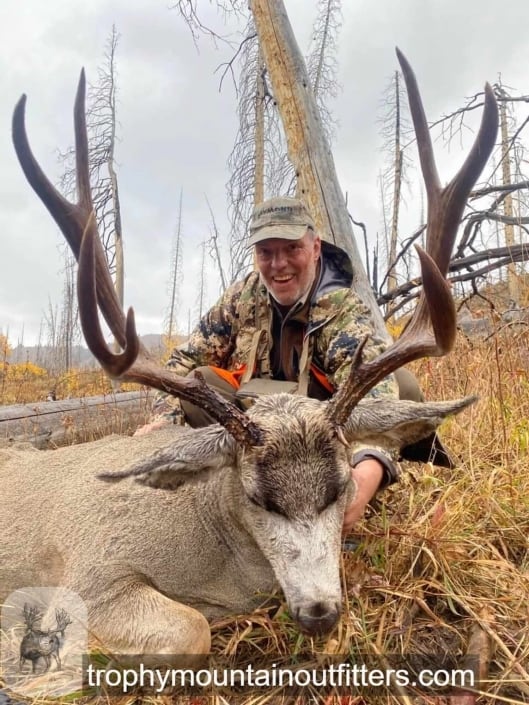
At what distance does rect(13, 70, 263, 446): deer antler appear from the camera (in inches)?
101

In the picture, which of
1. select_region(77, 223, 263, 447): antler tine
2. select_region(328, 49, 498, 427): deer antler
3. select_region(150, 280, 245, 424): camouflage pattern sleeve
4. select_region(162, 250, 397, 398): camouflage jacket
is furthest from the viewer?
select_region(150, 280, 245, 424): camouflage pattern sleeve

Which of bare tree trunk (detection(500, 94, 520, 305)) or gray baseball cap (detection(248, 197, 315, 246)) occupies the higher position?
bare tree trunk (detection(500, 94, 520, 305))

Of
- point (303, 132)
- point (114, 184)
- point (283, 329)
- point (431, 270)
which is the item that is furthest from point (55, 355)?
point (431, 270)

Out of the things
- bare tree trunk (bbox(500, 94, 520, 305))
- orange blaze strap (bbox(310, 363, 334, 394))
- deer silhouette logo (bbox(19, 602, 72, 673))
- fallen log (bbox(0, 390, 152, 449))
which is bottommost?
deer silhouette logo (bbox(19, 602, 72, 673))

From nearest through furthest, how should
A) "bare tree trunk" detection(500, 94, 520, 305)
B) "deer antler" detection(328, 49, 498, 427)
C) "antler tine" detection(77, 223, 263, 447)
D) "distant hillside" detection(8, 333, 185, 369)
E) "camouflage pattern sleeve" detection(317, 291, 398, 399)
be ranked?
"antler tine" detection(77, 223, 263, 447) < "deer antler" detection(328, 49, 498, 427) < "camouflage pattern sleeve" detection(317, 291, 398, 399) < "bare tree trunk" detection(500, 94, 520, 305) < "distant hillside" detection(8, 333, 185, 369)

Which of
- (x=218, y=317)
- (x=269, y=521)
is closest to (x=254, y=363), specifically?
(x=218, y=317)

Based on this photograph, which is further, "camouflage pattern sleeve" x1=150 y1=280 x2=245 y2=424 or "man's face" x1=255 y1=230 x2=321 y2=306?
"camouflage pattern sleeve" x1=150 y1=280 x2=245 y2=424

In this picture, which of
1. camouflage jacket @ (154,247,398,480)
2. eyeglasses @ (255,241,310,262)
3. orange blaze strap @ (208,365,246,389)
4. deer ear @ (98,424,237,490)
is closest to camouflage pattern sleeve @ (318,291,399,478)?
camouflage jacket @ (154,247,398,480)

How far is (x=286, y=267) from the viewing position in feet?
15.2

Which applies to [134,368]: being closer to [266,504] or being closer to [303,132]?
[266,504]

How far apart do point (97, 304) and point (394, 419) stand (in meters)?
1.65

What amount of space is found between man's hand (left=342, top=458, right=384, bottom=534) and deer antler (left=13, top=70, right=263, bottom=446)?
2.22 ft

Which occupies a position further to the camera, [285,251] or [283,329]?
[283,329]

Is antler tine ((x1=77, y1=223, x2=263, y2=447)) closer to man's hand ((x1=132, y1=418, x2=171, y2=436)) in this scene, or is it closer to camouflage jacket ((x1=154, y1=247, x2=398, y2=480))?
camouflage jacket ((x1=154, y1=247, x2=398, y2=480))
